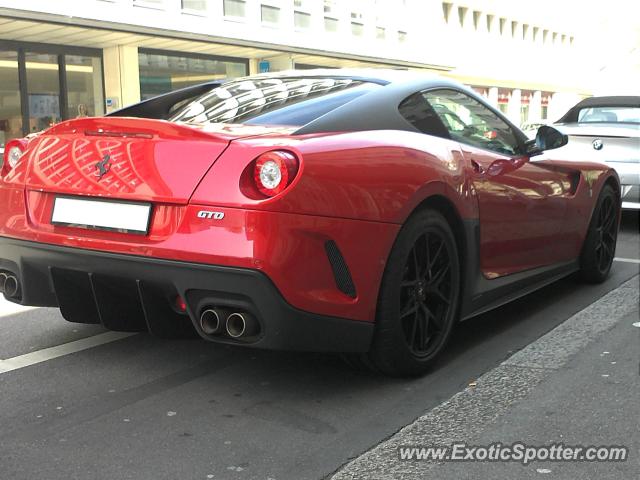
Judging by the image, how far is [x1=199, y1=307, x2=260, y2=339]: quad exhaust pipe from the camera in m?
2.96

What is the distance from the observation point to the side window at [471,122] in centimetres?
394

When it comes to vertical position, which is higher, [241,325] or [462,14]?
[462,14]

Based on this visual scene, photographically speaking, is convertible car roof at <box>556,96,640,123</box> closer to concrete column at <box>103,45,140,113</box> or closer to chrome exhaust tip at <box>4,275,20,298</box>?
chrome exhaust tip at <box>4,275,20,298</box>

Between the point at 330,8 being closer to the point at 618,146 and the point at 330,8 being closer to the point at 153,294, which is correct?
the point at 618,146

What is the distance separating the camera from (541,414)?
313 centimetres

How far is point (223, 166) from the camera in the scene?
2.95 m

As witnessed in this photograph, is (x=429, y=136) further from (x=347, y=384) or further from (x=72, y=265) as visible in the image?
(x=72, y=265)

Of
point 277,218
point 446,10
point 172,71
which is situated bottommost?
point 277,218

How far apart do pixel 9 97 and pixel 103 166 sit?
48.1ft

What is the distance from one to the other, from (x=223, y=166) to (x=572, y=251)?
3.04 meters

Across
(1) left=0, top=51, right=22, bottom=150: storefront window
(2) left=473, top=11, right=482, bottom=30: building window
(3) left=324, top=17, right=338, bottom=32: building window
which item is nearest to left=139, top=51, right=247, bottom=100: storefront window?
(1) left=0, top=51, right=22, bottom=150: storefront window

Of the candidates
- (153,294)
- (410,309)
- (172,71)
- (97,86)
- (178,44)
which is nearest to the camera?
(153,294)

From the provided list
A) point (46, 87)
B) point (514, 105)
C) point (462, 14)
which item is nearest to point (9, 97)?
point (46, 87)

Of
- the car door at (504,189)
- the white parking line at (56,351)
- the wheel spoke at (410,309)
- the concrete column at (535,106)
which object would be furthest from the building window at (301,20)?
the concrete column at (535,106)
